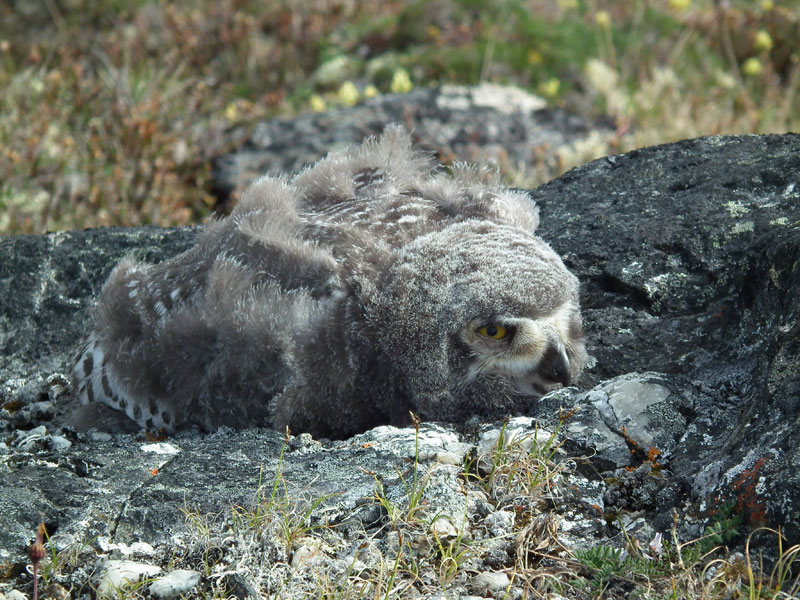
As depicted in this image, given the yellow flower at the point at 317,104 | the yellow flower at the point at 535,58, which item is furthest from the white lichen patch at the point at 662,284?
the yellow flower at the point at 535,58

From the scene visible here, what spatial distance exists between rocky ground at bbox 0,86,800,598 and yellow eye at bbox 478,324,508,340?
33cm

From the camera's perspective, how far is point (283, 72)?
12.4 metres

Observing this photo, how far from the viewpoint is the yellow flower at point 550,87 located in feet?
34.1

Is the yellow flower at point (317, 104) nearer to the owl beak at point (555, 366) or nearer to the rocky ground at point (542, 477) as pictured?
the rocky ground at point (542, 477)

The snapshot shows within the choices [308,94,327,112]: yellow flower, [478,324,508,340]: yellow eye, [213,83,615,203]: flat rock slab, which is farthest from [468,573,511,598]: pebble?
[308,94,327,112]: yellow flower

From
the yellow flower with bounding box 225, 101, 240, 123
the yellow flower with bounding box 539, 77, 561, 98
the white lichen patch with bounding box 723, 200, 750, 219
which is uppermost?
the white lichen patch with bounding box 723, 200, 750, 219

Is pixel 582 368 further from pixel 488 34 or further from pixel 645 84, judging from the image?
pixel 488 34

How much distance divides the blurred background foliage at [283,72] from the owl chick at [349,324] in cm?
445

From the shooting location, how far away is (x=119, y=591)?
247cm

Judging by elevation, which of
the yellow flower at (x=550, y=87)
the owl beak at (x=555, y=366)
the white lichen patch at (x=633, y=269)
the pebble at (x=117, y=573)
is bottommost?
the yellow flower at (x=550, y=87)

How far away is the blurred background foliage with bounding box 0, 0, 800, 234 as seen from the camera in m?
8.80

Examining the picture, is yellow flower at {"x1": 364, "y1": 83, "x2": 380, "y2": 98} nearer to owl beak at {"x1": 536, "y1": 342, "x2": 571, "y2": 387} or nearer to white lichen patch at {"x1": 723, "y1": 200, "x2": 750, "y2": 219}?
white lichen patch at {"x1": 723, "y1": 200, "x2": 750, "y2": 219}

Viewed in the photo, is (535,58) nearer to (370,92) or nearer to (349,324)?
(370,92)

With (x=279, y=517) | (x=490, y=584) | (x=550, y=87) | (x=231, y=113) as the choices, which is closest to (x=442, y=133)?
(x=550, y=87)
